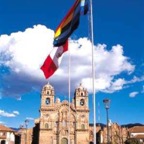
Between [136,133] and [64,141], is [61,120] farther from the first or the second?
[136,133]

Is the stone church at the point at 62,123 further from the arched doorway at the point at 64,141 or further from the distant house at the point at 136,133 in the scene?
the distant house at the point at 136,133

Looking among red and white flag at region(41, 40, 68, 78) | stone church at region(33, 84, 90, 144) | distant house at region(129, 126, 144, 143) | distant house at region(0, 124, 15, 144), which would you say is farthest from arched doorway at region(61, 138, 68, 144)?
red and white flag at region(41, 40, 68, 78)

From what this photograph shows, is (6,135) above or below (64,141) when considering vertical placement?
above

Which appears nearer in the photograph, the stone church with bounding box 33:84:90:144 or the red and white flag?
the red and white flag

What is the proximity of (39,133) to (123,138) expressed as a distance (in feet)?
73.4

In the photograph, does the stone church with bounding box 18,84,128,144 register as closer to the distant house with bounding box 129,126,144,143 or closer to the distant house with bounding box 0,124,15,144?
the distant house with bounding box 129,126,144,143

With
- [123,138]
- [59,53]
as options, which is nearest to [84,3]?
[59,53]

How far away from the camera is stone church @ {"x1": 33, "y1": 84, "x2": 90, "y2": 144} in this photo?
84.6 meters

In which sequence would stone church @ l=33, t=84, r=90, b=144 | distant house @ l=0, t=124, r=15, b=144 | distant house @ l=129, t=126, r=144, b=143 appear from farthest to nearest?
distant house @ l=129, t=126, r=144, b=143
distant house @ l=0, t=124, r=15, b=144
stone church @ l=33, t=84, r=90, b=144

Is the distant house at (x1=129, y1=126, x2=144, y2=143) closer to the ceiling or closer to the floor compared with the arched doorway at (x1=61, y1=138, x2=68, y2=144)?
closer to the ceiling

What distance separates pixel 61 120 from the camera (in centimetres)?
8638

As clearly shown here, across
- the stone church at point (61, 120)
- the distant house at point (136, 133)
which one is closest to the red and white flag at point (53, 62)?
the stone church at point (61, 120)

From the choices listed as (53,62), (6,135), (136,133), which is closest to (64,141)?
(6,135)

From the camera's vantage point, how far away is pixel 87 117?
86.6 metres
